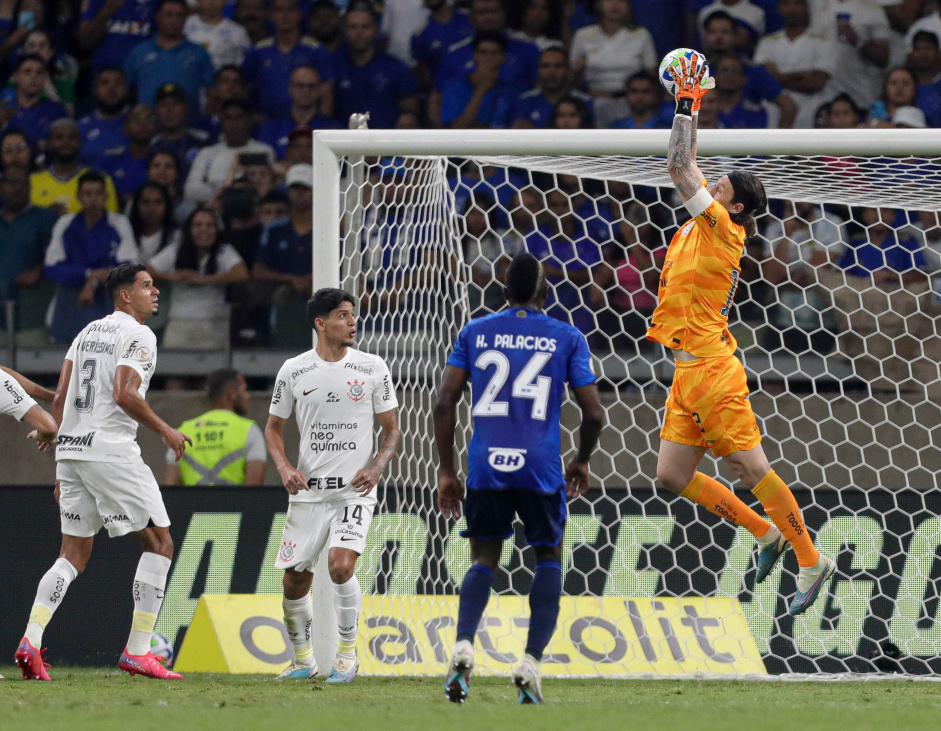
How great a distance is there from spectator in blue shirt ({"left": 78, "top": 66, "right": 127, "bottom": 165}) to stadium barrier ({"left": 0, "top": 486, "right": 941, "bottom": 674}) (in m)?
4.63

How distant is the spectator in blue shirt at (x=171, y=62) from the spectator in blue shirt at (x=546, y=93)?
290 centimetres

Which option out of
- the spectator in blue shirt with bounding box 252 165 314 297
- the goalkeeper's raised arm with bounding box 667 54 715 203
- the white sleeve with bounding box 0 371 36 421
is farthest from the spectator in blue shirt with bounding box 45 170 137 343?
the goalkeeper's raised arm with bounding box 667 54 715 203

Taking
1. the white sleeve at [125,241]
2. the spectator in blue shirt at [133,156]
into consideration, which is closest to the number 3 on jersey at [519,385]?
the white sleeve at [125,241]

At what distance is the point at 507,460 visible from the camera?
5.46 meters

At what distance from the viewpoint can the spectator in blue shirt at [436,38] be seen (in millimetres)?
12180

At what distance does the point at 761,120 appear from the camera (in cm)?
1136

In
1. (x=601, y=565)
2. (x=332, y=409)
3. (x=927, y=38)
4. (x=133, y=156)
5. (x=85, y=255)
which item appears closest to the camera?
(x=332, y=409)

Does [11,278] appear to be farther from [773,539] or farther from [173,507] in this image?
[773,539]

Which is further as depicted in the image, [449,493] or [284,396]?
[284,396]

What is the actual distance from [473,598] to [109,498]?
229 cm

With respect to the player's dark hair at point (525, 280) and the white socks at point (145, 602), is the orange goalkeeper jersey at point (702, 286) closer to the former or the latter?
the player's dark hair at point (525, 280)

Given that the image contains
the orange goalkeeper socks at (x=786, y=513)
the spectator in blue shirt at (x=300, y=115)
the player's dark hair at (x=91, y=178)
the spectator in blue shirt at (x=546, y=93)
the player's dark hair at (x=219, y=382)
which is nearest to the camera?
the orange goalkeeper socks at (x=786, y=513)

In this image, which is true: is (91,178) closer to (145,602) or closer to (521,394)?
(145,602)

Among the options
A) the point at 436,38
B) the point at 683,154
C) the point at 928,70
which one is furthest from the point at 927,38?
the point at 683,154
